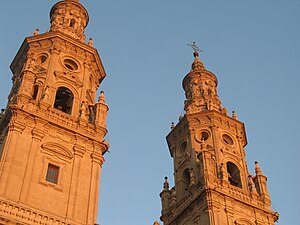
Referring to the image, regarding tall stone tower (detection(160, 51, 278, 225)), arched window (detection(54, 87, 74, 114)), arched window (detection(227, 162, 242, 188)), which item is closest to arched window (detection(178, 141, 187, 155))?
tall stone tower (detection(160, 51, 278, 225))

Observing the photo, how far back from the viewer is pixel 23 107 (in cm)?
3291

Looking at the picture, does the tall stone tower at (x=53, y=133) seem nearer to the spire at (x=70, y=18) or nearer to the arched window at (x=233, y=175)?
the spire at (x=70, y=18)

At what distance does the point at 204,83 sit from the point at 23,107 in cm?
2176

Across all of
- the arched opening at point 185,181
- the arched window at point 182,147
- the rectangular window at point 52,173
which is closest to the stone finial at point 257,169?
the arched opening at point 185,181

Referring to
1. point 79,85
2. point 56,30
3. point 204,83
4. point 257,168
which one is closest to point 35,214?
point 79,85

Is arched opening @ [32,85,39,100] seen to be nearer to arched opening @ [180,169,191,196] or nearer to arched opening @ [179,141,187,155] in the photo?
arched opening @ [180,169,191,196]

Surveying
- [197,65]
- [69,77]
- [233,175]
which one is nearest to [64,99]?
[69,77]

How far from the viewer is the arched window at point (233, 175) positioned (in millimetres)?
41825

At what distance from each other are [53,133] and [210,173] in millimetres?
11730

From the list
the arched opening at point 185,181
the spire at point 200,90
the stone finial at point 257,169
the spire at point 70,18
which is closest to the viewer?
the arched opening at point 185,181

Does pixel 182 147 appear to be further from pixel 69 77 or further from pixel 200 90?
pixel 69 77

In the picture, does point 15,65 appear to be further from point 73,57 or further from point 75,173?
point 75,173

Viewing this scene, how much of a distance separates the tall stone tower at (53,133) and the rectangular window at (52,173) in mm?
57

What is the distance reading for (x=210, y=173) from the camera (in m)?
38.5
